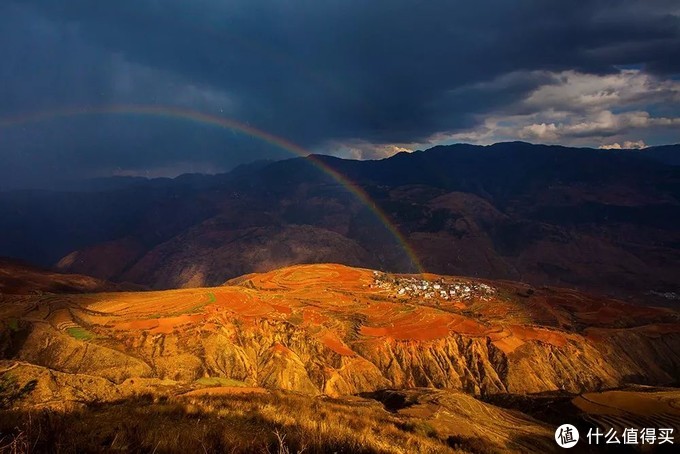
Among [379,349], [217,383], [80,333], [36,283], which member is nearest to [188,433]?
[217,383]

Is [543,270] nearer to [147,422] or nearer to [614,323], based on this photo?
[614,323]

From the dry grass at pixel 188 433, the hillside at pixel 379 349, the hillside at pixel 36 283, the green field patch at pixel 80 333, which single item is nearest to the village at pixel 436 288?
the hillside at pixel 379 349

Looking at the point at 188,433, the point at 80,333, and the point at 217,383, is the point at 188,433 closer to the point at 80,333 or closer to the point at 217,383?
the point at 217,383

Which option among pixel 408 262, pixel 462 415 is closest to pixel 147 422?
pixel 462 415

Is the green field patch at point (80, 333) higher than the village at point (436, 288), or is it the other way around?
the green field patch at point (80, 333)

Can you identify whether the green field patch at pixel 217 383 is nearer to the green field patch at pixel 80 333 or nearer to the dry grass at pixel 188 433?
the dry grass at pixel 188 433

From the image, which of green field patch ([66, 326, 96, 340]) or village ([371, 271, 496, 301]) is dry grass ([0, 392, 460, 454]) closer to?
green field patch ([66, 326, 96, 340])
